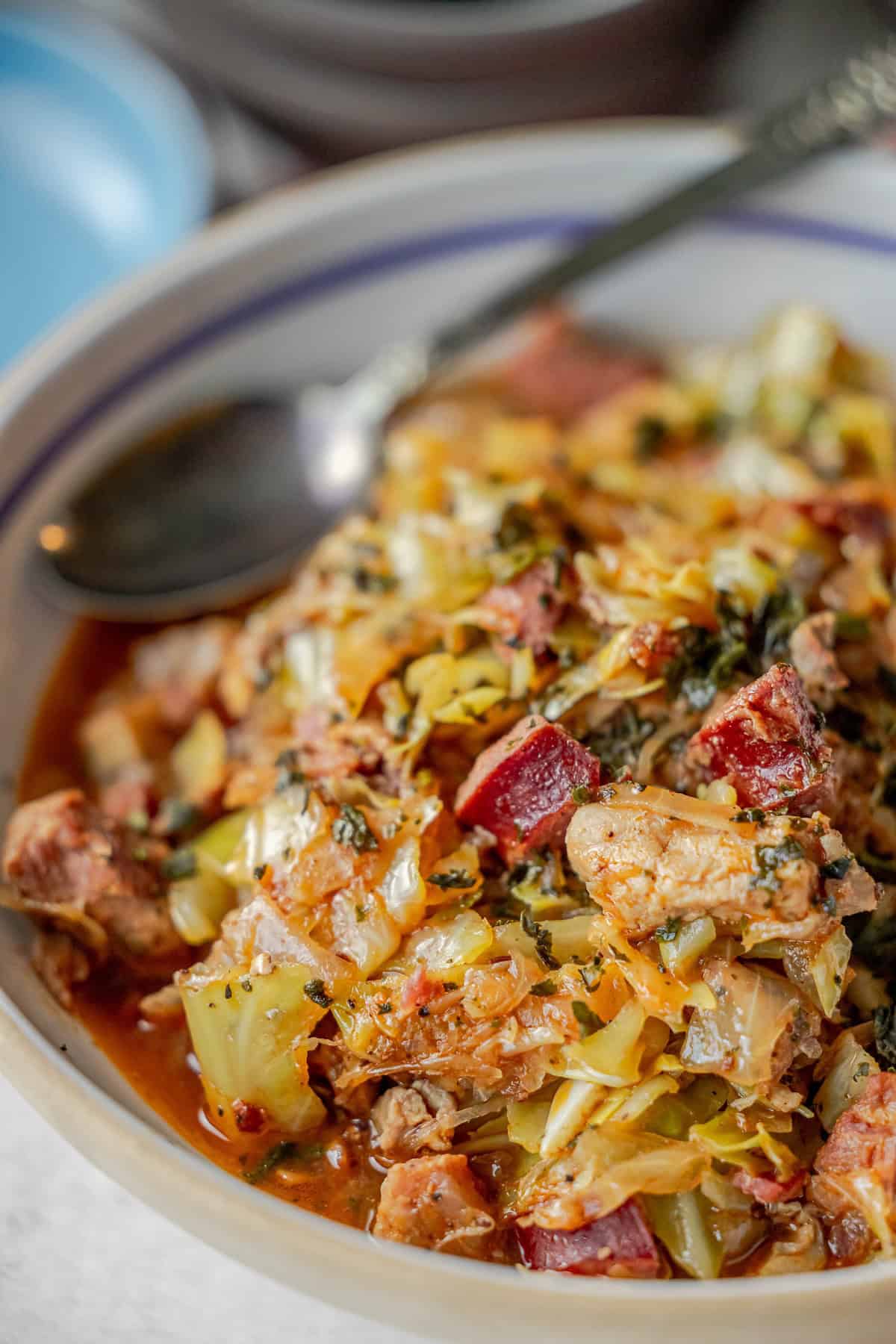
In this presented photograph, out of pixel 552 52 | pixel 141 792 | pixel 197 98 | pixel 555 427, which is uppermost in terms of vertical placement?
pixel 197 98

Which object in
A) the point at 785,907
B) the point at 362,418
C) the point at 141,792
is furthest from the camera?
the point at 362,418

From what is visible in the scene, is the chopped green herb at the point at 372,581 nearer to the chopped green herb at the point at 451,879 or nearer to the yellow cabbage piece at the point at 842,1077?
the chopped green herb at the point at 451,879

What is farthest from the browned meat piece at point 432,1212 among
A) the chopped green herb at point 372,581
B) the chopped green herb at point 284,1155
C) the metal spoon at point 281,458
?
the metal spoon at point 281,458

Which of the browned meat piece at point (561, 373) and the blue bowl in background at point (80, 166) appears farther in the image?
the blue bowl in background at point (80, 166)

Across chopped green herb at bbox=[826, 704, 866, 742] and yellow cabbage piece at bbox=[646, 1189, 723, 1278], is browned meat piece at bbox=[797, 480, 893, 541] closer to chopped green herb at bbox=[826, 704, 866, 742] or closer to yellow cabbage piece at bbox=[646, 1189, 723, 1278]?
chopped green herb at bbox=[826, 704, 866, 742]

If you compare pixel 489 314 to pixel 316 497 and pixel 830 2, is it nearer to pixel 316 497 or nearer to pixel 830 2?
pixel 316 497

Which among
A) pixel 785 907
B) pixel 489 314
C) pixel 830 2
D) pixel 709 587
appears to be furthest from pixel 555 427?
pixel 830 2

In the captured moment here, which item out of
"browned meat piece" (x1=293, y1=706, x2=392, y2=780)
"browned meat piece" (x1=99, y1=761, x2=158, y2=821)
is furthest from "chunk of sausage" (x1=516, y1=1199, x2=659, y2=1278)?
"browned meat piece" (x1=99, y1=761, x2=158, y2=821)
